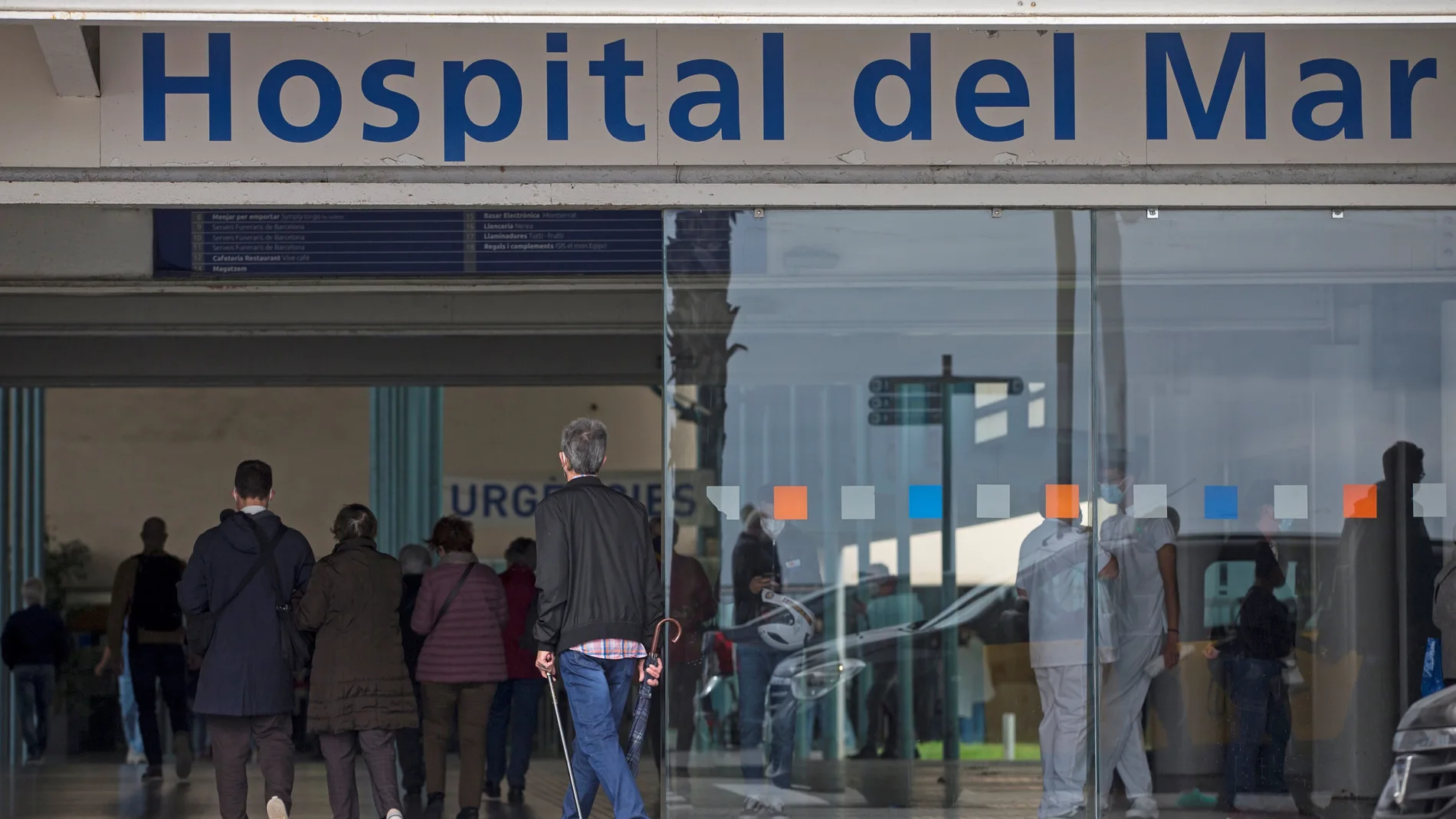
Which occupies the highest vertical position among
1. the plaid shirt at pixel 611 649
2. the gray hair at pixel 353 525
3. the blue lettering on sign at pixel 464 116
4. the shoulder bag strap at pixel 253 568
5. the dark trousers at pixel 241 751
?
the blue lettering on sign at pixel 464 116

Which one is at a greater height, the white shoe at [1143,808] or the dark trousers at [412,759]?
the white shoe at [1143,808]

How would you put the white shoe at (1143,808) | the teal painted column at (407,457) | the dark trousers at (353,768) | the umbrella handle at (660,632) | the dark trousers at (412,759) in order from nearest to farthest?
the umbrella handle at (660,632), the white shoe at (1143,808), the dark trousers at (353,768), the dark trousers at (412,759), the teal painted column at (407,457)

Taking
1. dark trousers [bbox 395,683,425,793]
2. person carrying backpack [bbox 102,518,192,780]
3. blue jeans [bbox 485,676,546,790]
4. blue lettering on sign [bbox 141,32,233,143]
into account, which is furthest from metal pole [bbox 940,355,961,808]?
person carrying backpack [bbox 102,518,192,780]

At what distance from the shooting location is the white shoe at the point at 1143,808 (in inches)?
251

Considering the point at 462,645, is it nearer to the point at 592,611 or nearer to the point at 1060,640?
the point at 592,611

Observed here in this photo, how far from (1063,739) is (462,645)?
9.50ft

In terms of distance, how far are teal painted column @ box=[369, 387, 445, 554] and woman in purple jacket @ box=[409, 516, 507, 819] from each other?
590cm

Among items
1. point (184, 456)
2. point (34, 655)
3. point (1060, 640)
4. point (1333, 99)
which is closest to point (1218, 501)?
point (1060, 640)

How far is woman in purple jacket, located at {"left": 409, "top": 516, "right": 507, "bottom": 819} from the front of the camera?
771cm

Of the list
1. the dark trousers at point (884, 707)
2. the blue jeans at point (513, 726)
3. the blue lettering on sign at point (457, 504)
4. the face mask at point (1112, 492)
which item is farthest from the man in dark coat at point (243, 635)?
the blue lettering on sign at point (457, 504)

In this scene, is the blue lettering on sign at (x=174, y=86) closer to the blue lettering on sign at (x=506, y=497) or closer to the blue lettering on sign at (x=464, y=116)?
the blue lettering on sign at (x=464, y=116)

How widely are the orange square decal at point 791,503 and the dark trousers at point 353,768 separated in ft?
6.25

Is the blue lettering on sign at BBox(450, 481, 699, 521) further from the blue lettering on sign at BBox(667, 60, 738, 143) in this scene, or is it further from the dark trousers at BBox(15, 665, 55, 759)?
the blue lettering on sign at BBox(667, 60, 738, 143)

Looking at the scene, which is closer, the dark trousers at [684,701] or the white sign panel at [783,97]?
the white sign panel at [783,97]
